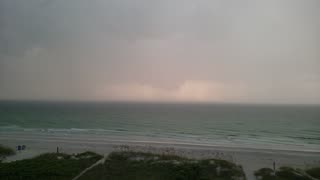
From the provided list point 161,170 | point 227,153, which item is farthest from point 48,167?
point 227,153

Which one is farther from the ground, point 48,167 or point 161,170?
point 48,167

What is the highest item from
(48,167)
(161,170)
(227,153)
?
(48,167)

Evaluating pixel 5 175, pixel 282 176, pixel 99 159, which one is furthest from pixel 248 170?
pixel 5 175

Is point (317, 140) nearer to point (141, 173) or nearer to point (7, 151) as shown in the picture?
point (141, 173)

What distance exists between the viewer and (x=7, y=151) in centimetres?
2961

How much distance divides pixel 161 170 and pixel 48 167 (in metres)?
8.35

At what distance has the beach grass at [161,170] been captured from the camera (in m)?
20.4

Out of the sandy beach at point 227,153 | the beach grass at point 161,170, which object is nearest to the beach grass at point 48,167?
the beach grass at point 161,170

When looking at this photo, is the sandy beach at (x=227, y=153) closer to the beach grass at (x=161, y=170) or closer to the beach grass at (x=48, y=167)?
the beach grass at (x=161, y=170)

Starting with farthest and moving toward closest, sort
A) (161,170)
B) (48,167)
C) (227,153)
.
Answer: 1. (227,153)
2. (48,167)
3. (161,170)

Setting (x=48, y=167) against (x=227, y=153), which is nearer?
(x=48, y=167)

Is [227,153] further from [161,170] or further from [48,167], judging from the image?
[48,167]

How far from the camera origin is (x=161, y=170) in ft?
71.9

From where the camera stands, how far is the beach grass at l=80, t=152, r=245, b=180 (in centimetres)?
2038
